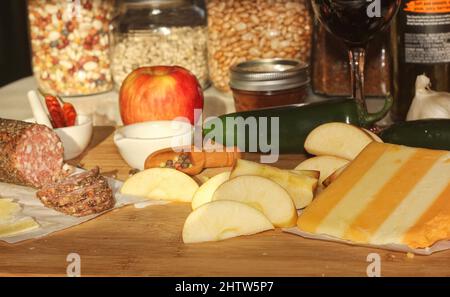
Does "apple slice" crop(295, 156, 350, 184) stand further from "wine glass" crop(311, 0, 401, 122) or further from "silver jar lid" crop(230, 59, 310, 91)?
"silver jar lid" crop(230, 59, 310, 91)

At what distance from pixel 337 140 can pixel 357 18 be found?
21 centimetres

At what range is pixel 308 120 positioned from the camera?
1460 millimetres

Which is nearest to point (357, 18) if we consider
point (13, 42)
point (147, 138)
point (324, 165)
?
point (324, 165)

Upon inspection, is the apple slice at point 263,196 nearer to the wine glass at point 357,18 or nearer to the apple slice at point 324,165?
the apple slice at point 324,165

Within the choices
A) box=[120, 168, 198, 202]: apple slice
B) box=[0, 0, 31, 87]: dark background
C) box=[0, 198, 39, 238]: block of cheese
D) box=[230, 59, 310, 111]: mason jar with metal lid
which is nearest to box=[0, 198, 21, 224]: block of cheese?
box=[0, 198, 39, 238]: block of cheese

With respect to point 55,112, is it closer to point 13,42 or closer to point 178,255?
point 178,255

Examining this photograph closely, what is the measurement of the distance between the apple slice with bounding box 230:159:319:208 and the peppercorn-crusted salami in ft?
1.02

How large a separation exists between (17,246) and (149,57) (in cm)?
81

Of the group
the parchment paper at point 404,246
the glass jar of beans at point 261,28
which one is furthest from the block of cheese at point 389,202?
the glass jar of beans at point 261,28

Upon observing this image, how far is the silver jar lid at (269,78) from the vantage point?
1.59 metres

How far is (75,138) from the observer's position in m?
1.47

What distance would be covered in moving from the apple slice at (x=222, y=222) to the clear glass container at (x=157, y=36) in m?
0.79

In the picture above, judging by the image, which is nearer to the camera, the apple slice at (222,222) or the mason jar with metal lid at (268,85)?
the apple slice at (222,222)

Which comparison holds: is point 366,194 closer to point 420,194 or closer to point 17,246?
point 420,194
